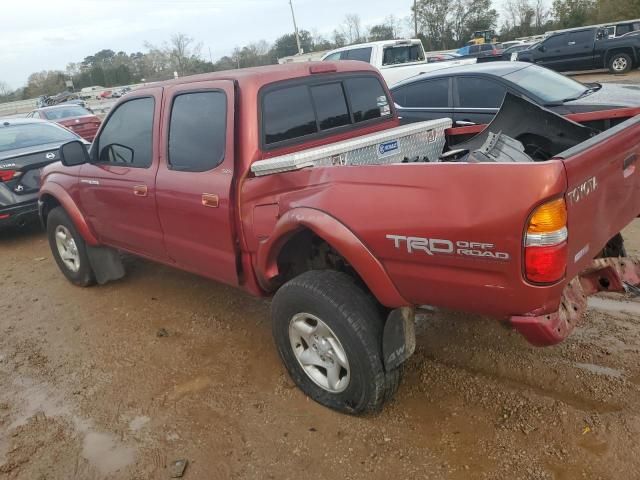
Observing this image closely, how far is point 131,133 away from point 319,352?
2.36m

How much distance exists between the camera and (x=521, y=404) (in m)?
3.04

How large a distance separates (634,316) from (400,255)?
7.56 feet

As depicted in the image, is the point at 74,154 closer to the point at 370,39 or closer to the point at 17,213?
the point at 17,213

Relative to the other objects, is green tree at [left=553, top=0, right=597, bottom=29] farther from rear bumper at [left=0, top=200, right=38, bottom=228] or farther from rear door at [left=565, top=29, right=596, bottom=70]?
rear bumper at [left=0, top=200, right=38, bottom=228]

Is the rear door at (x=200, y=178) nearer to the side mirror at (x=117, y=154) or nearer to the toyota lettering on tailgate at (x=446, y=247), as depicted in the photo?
the side mirror at (x=117, y=154)

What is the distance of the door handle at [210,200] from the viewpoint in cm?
337

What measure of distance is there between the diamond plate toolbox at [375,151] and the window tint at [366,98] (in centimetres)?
44

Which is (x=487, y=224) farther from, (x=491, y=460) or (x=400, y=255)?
(x=491, y=460)

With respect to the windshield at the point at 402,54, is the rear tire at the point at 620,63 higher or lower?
lower

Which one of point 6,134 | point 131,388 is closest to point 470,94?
point 131,388

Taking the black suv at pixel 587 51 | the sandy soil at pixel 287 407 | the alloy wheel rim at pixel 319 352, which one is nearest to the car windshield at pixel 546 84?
the sandy soil at pixel 287 407

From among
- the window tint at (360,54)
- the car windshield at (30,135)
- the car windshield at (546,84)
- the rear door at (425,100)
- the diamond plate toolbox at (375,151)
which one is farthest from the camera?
the window tint at (360,54)

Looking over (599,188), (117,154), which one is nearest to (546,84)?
(599,188)

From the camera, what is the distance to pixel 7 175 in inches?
271
